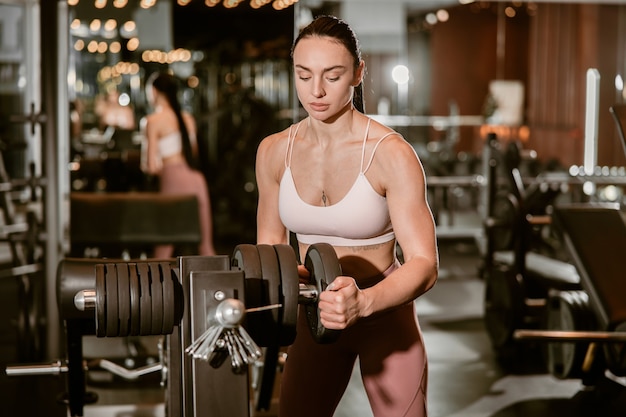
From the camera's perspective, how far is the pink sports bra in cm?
181

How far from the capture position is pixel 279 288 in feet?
5.28

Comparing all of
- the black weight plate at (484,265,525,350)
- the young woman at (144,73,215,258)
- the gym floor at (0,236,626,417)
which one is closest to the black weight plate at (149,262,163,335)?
the gym floor at (0,236,626,417)

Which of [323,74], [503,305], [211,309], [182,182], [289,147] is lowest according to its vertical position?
[503,305]

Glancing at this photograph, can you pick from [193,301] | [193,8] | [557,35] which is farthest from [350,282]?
[557,35]

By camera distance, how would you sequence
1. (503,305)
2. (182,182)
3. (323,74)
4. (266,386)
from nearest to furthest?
(323,74)
(266,386)
(503,305)
(182,182)

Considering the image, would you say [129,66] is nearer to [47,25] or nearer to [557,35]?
[47,25]

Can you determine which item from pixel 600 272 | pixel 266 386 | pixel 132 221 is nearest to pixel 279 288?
pixel 266 386

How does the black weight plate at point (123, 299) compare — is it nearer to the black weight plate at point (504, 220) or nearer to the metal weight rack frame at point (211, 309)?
the metal weight rack frame at point (211, 309)

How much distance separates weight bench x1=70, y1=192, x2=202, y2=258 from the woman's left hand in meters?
2.91

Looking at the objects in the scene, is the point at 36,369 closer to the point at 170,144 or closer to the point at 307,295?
the point at 307,295

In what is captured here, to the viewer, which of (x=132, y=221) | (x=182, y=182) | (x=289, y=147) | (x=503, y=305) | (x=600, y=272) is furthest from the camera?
(x=182, y=182)

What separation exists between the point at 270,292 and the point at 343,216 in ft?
1.00

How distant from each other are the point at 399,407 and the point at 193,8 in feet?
20.1

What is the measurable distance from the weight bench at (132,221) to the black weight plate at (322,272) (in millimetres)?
2789
